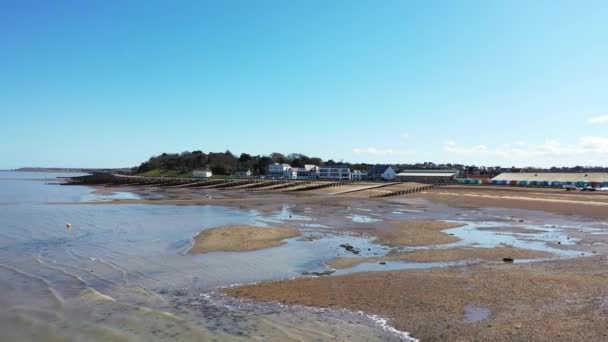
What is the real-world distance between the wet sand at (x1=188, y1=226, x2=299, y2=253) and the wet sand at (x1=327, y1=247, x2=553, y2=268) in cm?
500

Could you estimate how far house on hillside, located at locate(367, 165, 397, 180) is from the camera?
12506cm

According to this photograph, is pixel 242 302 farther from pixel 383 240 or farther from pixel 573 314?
pixel 383 240

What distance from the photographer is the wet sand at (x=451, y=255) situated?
54.0ft

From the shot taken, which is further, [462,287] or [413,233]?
[413,233]

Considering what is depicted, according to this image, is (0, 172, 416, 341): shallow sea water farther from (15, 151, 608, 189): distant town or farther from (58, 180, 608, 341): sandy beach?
(15, 151, 608, 189): distant town

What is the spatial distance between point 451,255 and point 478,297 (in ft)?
20.8

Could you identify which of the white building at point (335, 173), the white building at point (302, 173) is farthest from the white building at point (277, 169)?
the white building at point (335, 173)

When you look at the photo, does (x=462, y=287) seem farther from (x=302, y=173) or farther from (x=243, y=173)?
(x=243, y=173)

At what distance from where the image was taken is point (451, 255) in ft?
57.4

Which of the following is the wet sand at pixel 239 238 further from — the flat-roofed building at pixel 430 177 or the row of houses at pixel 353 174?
the row of houses at pixel 353 174

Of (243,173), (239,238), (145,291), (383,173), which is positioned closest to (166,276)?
(145,291)

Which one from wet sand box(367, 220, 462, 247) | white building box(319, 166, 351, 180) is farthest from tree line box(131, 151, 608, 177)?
wet sand box(367, 220, 462, 247)

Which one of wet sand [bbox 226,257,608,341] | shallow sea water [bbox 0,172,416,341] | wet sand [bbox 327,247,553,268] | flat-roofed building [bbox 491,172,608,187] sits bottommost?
shallow sea water [bbox 0,172,416,341]

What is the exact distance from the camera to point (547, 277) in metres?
13.3
